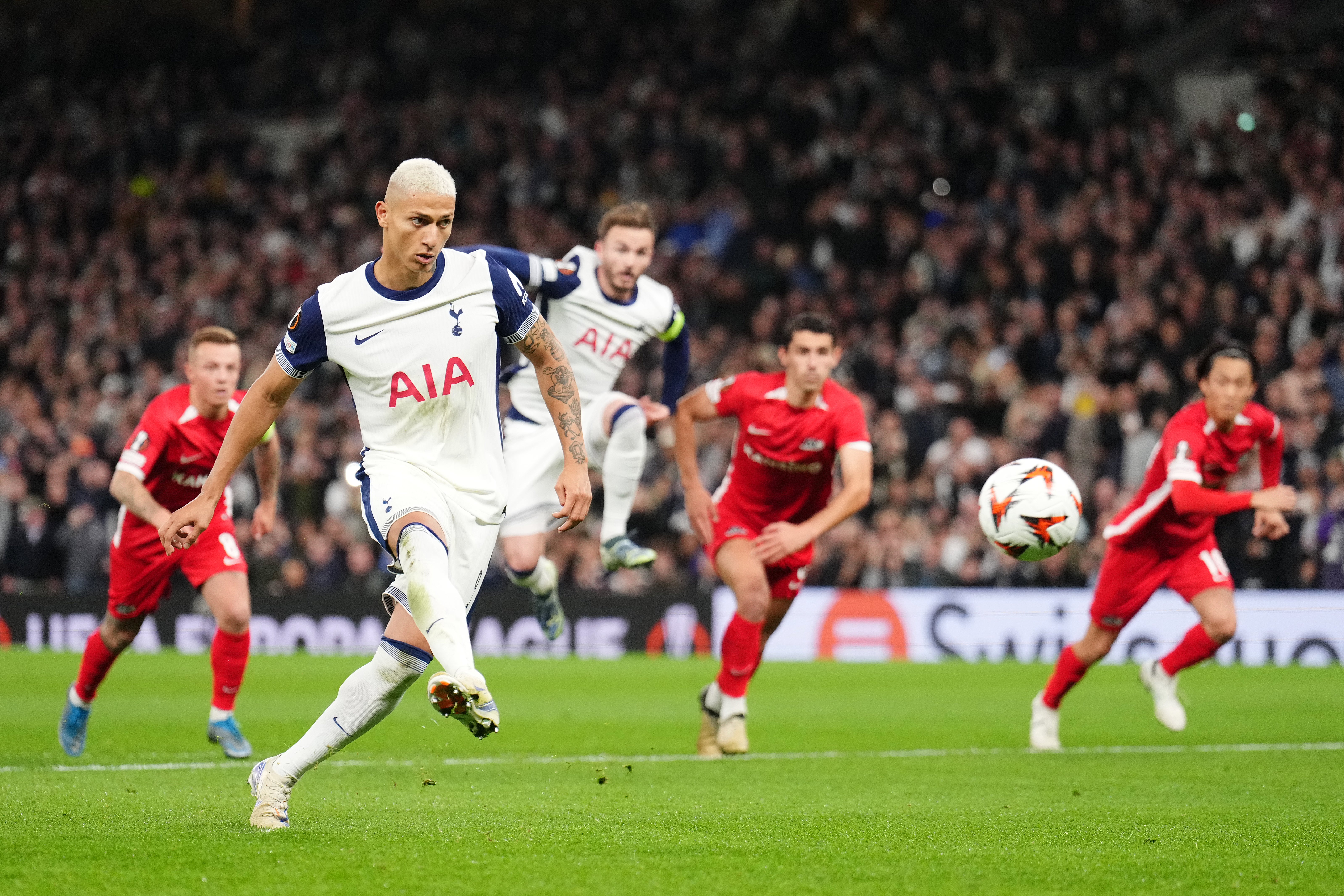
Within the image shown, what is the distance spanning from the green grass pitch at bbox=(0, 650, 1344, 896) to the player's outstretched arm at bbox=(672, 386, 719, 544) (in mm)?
1434

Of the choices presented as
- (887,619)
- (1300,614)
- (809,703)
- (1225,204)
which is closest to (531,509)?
(809,703)

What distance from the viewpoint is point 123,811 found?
6.74 m

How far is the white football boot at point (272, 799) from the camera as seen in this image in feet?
20.0

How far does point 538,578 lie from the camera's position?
10258 millimetres

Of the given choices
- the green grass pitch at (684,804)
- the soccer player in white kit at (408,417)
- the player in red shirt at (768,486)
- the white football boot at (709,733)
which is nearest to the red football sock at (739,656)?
the player in red shirt at (768,486)

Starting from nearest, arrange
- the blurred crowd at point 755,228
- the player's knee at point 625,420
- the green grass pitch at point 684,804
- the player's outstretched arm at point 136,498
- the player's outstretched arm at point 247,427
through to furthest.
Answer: the green grass pitch at point 684,804, the player's outstretched arm at point 247,427, the player's outstretched arm at point 136,498, the player's knee at point 625,420, the blurred crowd at point 755,228

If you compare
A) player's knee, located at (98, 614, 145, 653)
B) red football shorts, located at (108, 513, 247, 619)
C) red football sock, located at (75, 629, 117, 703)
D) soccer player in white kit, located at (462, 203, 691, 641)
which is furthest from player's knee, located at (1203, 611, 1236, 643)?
red football sock, located at (75, 629, 117, 703)

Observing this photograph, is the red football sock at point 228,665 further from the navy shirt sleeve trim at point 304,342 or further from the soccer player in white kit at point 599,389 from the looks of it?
the navy shirt sleeve trim at point 304,342

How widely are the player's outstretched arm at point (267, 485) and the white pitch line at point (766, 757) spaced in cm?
146

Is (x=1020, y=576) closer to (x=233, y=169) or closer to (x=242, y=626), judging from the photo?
(x=242, y=626)

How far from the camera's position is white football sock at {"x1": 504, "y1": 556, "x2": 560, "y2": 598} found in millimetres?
10234

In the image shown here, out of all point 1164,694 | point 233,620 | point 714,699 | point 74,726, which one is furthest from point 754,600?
point 74,726

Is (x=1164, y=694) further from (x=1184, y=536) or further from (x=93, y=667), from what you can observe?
(x=93, y=667)

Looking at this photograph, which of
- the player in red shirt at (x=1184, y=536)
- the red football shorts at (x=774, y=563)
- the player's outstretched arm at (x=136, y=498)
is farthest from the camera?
the red football shorts at (x=774, y=563)
